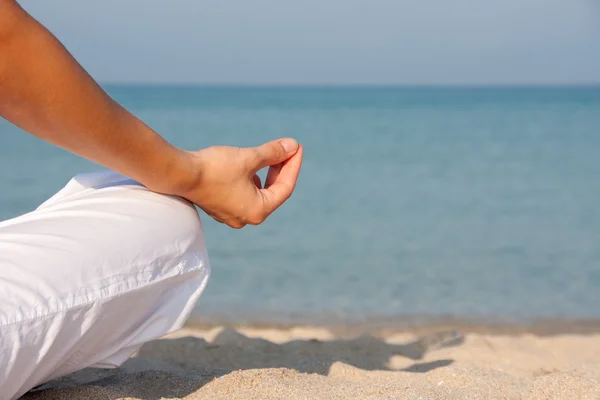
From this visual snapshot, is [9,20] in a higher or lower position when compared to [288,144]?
higher

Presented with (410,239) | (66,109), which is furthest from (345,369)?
(410,239)

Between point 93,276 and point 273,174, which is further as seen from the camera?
point 273,174

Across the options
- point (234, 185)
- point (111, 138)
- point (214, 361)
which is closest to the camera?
point (111, 138)

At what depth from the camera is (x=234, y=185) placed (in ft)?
5.23

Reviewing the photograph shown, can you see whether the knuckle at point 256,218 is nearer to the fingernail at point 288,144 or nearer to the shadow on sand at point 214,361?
the fingernail at point 288,144

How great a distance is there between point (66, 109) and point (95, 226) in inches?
9.3

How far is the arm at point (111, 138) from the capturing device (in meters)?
1.17

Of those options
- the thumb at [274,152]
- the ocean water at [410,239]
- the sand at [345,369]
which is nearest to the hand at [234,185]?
the thumb at [274,152]

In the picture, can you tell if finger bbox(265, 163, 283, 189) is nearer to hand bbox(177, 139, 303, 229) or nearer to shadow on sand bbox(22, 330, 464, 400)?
hand bbox(177, 139, 303, 229)

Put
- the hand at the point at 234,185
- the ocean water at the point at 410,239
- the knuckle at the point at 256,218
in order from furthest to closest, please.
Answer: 1. the ocean water at the point at 410,239
2. the knuckle at the point at 256,218
3. the hand at the point at 234,185

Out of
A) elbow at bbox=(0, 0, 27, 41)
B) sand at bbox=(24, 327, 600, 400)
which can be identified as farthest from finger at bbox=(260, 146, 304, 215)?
elbow at bbox=(0, 0, 27, 41)

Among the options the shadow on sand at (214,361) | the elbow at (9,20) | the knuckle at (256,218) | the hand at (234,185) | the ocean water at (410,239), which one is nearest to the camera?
the elbow at (9,20)

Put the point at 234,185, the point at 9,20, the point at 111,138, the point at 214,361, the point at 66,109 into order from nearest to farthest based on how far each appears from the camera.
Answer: the point at 9,20
the point at 66,109
the point at 111,138
the point at 234,185
the point at 214,361

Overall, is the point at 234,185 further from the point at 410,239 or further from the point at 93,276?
the point at 410,239
